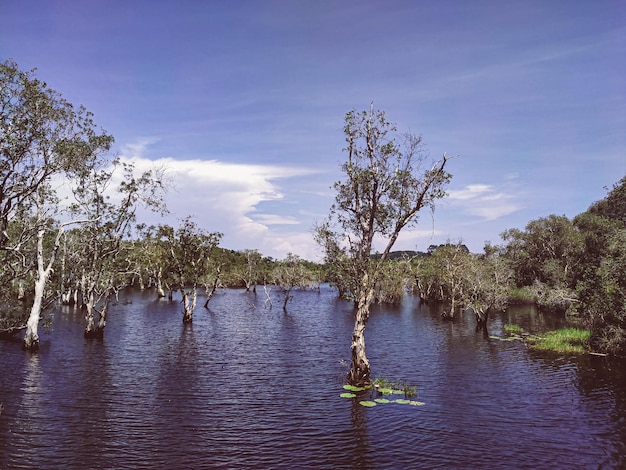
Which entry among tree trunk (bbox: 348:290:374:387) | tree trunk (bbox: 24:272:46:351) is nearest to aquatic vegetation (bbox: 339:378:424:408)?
tree trunk (bbox: 348:290:374:387)

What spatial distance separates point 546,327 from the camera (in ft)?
212

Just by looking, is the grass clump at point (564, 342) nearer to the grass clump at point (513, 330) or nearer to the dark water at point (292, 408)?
the dark water at point (292, 408)

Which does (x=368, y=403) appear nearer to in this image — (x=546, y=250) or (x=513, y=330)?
(x=513, y=330)

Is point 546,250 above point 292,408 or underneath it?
A: above

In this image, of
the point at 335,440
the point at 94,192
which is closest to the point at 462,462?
the point at 335,440

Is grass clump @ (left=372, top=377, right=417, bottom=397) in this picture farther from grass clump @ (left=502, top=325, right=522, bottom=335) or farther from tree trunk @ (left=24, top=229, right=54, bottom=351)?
grass clump @ (left=502, top=325, right=522, bottom=335)

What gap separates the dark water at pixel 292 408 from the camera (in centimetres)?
2056

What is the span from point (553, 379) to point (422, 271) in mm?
73328

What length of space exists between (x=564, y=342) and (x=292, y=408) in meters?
37.2

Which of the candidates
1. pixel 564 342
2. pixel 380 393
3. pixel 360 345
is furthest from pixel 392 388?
pixel 564 342

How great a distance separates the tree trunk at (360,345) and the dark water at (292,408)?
1816 mm

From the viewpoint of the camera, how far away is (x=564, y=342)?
48.8 metres

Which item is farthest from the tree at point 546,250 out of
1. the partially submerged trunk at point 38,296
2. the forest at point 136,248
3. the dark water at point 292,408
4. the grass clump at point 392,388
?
the partially submerged trunk at point 38,296

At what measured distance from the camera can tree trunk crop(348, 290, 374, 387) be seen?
3056cm
